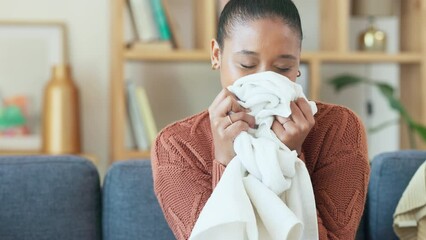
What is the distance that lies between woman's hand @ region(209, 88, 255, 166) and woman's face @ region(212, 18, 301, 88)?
0.19 ft

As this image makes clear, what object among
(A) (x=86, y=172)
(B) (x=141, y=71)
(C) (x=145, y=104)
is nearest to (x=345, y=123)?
(A) (x=86, y=172)

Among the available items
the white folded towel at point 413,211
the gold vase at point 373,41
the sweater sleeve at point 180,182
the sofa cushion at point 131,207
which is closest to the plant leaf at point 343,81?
the gold vase at point 373,41

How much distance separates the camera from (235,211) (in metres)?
1.23

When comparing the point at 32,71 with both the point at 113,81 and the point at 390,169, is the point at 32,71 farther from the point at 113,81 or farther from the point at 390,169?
the point at 390,169

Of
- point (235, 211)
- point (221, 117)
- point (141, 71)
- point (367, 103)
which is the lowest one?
point (367, 103)

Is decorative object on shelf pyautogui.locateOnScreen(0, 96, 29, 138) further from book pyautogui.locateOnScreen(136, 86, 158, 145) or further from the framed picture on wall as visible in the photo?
book pyautogui.locateOnScreen(136, 86, 158, 145)

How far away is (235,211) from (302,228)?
11 centimetres

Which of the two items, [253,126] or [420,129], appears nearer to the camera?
[253,126]

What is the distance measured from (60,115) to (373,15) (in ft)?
4.04

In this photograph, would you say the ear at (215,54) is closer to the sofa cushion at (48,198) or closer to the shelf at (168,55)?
the sofa cushion at (48,198)

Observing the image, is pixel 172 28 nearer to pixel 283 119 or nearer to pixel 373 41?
pixel 373 41

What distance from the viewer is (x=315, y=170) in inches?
56.6

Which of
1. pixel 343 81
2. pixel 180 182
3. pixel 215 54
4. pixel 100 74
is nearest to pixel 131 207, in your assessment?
pixel 180 182

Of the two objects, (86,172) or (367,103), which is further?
(367,103)
